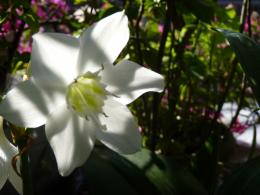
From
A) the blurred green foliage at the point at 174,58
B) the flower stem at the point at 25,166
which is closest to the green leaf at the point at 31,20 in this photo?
the blurred green foliage at the point at 174,58

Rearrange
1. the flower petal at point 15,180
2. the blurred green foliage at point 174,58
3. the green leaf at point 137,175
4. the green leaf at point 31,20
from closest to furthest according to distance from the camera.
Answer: the flower petal at point 15,180, the green leaf at point 137,175, the green leaf at point 31,20, the blurred green foliage at point 174,58

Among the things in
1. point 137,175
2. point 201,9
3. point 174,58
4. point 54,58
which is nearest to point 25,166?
point 54,58

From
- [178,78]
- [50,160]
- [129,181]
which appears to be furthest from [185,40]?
[129,181]

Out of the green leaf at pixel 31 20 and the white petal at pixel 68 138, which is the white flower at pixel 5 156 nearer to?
the white petal at pixel 68 138

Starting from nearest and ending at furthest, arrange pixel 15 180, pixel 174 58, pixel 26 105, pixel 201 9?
1. pixel 26 105
2. pixel 15 180
3. pixel 201 9
4. pixel 174 58

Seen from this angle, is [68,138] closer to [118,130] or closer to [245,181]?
[118,130]
